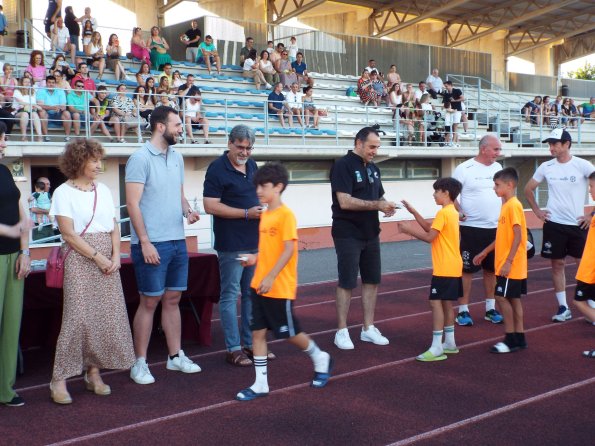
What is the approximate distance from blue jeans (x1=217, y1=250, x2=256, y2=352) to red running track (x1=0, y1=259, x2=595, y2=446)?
0.31 m

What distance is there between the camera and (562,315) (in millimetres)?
7961

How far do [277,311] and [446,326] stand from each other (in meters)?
1.95

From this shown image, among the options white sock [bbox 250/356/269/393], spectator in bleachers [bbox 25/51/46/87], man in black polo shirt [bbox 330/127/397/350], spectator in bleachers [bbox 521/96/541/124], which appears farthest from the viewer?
spectator in bleachers [bbox 521/96/541/124]

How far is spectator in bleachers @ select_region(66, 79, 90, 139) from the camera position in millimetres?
14547

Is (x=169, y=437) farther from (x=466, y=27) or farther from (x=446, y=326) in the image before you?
(x=466, y=27)

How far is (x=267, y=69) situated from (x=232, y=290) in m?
15.7

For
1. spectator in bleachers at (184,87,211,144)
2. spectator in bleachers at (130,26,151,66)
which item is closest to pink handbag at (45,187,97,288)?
spectator in bleachers at (184,87,211,144)

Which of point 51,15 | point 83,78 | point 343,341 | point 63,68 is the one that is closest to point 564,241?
point 343,341

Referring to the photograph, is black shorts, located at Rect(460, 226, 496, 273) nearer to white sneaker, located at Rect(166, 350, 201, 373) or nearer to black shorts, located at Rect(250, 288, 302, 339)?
black shorts, located at Rect(250, 288, 302, 339)

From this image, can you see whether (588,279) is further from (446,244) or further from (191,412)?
(191,412)

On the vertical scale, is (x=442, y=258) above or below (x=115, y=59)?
below

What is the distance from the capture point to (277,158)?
693 inches

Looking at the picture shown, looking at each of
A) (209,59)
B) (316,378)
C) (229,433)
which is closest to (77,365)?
(229,433)

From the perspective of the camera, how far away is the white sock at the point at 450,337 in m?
6.45
